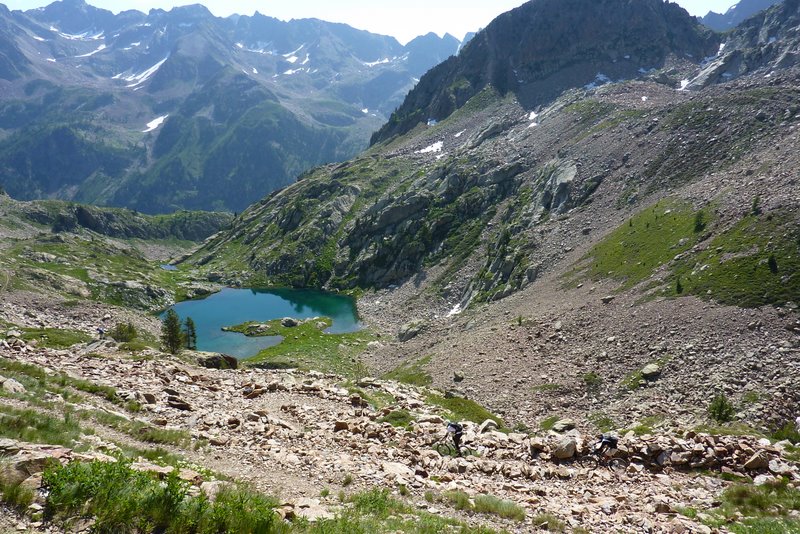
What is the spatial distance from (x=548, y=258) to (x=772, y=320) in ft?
139

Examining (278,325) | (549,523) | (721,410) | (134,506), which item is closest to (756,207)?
(721,410)

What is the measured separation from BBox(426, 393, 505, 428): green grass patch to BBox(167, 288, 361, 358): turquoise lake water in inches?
2287

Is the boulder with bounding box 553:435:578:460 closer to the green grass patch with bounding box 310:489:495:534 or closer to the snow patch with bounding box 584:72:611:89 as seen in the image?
the green grass patch with bounding box 310:489:495:534

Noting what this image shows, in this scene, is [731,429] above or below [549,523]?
below

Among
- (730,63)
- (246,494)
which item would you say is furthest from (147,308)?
(730,63)

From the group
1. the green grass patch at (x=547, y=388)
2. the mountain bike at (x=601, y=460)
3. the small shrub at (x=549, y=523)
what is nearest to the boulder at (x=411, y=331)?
the green grass patch at (x=547, y=388)

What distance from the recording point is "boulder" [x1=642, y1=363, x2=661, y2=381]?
3269cm

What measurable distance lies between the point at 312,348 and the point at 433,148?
5024 inches

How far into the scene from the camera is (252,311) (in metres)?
122

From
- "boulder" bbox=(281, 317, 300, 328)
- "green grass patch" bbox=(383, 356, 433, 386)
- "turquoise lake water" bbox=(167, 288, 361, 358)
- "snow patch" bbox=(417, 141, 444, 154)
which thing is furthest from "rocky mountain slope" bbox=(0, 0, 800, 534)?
"snow patch" bbox=(417, 141, 444, 154)

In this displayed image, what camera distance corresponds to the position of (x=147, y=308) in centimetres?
12231

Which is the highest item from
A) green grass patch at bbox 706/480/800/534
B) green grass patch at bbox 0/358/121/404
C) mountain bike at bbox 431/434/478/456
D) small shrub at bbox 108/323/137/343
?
small shrub at bbox 108/323/137/343

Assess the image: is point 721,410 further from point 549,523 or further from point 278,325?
point 278,325

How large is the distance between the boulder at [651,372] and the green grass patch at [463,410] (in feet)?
37.5
